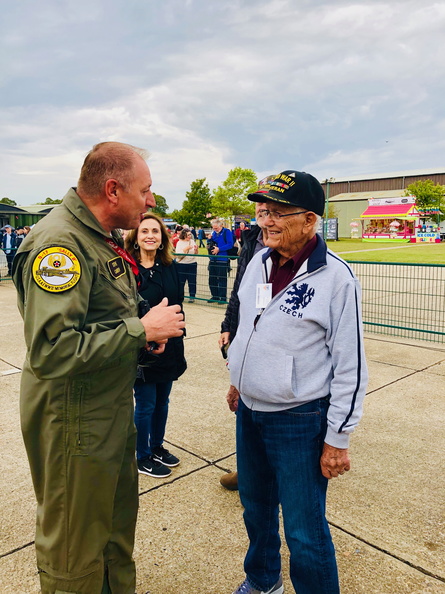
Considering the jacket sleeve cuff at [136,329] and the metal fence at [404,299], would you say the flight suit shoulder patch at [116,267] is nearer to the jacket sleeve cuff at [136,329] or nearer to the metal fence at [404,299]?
the jacket sleeve cuff at [136,329]

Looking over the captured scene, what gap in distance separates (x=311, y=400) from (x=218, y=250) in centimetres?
896

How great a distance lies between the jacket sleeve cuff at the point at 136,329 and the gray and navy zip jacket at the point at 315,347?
0.47 meters

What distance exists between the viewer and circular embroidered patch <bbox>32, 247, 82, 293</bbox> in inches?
60.4

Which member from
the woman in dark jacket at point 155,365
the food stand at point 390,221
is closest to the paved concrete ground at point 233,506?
the woman in dark jacket at point 155,365

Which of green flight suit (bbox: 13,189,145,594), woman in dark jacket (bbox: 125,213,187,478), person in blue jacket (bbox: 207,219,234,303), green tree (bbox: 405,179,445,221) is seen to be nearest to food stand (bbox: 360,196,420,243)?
green tree (bbox: 405,179,445,221)

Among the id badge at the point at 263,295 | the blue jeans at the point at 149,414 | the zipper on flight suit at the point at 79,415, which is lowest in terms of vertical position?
the blue jeans at the point at 149,414

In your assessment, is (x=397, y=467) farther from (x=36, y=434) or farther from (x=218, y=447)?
(x=36, y=434)

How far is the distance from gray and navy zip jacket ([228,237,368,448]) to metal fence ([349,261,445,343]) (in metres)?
5.55

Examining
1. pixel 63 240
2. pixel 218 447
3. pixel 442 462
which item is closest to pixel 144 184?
pixel 63 240

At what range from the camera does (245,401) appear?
2.04 metres

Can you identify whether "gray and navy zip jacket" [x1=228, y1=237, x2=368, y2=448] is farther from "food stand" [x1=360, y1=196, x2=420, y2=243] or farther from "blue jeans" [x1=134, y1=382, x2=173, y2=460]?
"food stand" [x1=360, y1=196, x2=420, y2=243]

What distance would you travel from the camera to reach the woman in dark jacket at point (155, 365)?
321 centimetres

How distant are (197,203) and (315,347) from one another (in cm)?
6242

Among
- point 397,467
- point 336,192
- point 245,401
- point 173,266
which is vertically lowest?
point 397,467
